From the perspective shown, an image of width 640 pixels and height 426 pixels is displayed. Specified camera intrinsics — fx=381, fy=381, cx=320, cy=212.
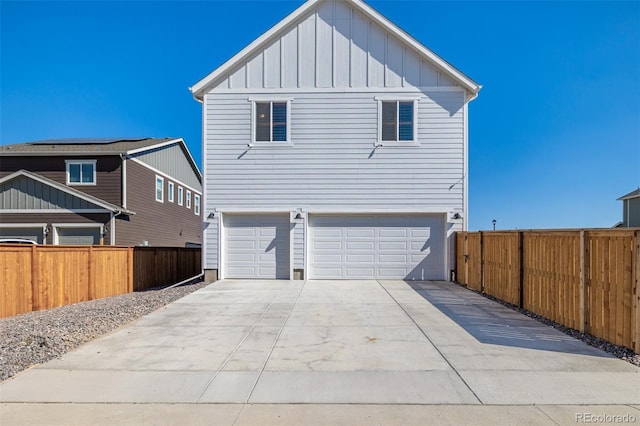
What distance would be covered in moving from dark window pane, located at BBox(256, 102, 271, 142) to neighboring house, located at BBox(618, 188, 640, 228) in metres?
27.8

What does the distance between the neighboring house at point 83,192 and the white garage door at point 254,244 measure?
7004 millimetres

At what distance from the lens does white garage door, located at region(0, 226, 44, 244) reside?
1634 cm

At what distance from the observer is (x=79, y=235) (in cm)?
1642

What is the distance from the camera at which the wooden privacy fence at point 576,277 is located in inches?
204

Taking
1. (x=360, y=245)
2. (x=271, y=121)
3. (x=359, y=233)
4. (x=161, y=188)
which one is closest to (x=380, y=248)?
(x=360, y=245)

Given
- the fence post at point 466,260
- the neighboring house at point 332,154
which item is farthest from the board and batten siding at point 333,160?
the fence post at point 466,260

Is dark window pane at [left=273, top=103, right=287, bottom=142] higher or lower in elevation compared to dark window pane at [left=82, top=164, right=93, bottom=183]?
higher

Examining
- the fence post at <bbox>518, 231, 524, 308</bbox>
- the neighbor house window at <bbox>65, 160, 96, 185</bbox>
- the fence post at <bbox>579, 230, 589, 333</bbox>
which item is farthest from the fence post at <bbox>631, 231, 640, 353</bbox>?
the neighbor house window at <bbox>65, 160, 96, 185</bbox>

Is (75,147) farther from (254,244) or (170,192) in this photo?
(254,244)

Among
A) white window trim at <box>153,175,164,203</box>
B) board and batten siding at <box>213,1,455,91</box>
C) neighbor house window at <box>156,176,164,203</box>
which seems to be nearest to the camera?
board and batten siding at <box>213,1,455,91</box>

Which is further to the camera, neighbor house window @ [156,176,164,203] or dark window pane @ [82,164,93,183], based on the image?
neighbor house window @ [156,176,164,203]

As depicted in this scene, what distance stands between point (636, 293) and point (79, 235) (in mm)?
18485

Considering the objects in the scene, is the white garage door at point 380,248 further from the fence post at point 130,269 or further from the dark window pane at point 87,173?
the dark window pane at point 87,173

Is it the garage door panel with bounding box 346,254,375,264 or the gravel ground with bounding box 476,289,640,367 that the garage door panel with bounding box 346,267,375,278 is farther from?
the gravel ground with bounding box 476,289,640,367
